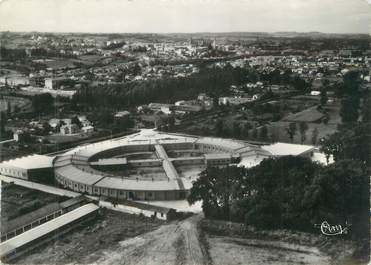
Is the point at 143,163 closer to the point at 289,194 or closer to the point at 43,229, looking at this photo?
the point at 43,229

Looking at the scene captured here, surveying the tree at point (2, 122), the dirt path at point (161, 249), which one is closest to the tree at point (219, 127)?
the dirt path at point (161, 249)

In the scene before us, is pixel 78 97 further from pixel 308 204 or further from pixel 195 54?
pixel 308 204

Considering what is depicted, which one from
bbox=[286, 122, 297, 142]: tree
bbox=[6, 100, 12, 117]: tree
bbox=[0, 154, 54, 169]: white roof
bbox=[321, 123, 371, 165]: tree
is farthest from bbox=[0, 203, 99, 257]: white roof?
bbox=[6, 100, 12, 117]: tree

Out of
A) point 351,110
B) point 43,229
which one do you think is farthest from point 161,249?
point 351,110

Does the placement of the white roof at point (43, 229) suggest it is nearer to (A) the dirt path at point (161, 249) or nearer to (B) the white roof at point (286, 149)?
(A) the dirt path at point (161, 249)

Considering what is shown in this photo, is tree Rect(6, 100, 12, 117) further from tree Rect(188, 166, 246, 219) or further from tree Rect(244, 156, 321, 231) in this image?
tree Rect(244, 156, 321, 231)

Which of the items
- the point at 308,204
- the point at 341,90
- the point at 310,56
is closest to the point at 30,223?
the point at 308,204
